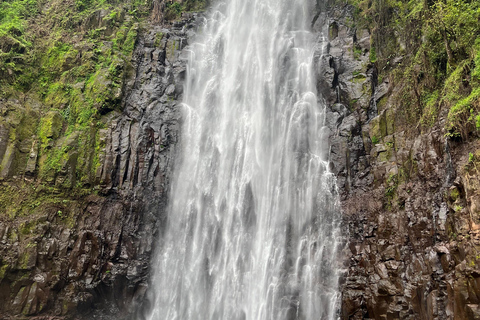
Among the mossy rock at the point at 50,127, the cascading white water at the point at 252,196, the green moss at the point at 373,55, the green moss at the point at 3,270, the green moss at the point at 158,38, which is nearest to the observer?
the green moss at the point at 3,270

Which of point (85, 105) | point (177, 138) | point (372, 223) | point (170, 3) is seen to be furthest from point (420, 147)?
point (170, 3)

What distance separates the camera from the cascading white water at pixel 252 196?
15.7 meters

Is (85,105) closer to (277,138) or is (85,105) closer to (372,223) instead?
(277,138)

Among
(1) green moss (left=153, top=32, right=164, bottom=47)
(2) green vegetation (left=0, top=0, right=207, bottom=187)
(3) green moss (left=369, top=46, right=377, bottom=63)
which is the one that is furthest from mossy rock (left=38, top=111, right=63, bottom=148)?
(3) green moss (left=369, top=46, right=377, bottom=63)

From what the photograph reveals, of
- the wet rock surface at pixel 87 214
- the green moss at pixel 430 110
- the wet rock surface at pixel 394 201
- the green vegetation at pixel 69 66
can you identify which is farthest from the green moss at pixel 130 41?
the green moss at pixel 430 110

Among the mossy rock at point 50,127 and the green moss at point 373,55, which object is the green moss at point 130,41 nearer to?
the mossy rock at point 50,127

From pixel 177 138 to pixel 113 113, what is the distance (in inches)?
157

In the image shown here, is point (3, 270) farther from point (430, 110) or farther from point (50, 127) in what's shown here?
point (430, 110)

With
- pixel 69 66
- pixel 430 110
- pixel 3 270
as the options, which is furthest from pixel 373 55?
pixel 3 270

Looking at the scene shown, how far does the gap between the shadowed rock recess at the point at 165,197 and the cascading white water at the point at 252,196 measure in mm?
896

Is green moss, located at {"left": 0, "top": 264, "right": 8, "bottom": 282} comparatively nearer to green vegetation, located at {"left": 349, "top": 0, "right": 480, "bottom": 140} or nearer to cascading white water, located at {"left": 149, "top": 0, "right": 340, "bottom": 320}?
cascading white water, located at {"left": 149, "top": 0, "right": 340, "bottom": 320}

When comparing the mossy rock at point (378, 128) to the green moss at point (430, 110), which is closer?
the green moss at point (430, 110)

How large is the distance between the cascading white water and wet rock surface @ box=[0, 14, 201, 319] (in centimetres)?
122

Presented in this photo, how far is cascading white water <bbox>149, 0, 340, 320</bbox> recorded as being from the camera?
51.5 ft
